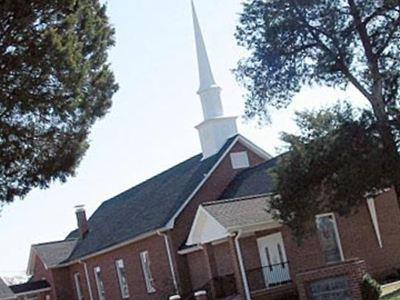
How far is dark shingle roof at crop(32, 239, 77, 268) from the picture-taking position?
4288 cm

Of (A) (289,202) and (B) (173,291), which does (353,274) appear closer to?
(A) (289,202)

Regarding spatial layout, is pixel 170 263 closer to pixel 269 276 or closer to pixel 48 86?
pixel 269 276

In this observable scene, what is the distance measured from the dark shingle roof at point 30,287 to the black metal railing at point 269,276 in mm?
20862

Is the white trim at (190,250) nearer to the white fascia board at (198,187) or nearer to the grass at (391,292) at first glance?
the white fascia board at (198,187)

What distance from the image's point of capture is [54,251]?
144 feet

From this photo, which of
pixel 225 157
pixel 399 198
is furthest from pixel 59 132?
pixel 225 157

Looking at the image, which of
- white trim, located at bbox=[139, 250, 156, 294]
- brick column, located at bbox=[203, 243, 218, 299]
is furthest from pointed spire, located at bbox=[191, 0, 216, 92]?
brick column, located at bbox=[203, 243, 218, 299]

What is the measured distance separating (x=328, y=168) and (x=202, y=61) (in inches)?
668

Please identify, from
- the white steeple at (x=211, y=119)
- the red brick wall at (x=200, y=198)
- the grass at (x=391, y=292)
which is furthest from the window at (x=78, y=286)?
the grass at (x=391, y=292)

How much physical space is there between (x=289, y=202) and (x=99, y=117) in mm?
6778

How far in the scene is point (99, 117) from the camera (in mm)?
15539

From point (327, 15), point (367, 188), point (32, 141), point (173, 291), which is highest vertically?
point (327, 15)

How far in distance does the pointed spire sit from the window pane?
10.6 m

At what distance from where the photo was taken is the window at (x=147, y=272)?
32.5 metres
